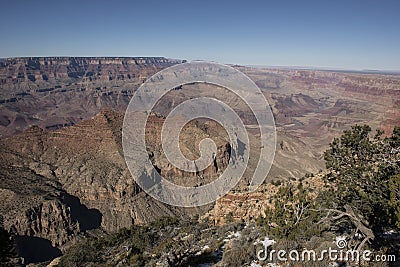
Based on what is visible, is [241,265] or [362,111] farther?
[362,111]

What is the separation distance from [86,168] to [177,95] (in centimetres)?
14883

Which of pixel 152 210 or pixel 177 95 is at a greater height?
pixel 177 95

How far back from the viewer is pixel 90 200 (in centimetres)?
4706

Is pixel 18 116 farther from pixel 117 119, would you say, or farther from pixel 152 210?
pixel 152 210

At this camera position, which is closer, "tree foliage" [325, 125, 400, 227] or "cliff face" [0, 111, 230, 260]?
"tree foliage" [325, 125, 400, 227]

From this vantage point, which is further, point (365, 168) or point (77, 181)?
point (77, 181)

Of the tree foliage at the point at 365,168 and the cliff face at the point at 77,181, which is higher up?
the tree foliage at the point at 365,168

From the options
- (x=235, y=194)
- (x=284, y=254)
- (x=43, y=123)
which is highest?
(x=284, y=254)

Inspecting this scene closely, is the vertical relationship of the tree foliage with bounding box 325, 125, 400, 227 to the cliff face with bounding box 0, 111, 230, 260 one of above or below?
above

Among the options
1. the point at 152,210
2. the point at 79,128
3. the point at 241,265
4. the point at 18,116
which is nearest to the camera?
the point at 241,265

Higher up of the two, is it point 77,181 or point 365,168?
point 365,168

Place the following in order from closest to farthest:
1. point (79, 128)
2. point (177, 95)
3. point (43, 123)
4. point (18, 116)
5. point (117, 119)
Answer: point (79, 128) < point (117, 119) < point (43, 123) < point (18, 116) < point (177, 95)

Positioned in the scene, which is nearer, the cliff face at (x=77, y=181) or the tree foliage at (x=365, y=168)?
the tree foliage at (x=365, y=168)

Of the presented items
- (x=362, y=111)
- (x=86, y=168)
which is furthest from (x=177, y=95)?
(x=86, y=168)
